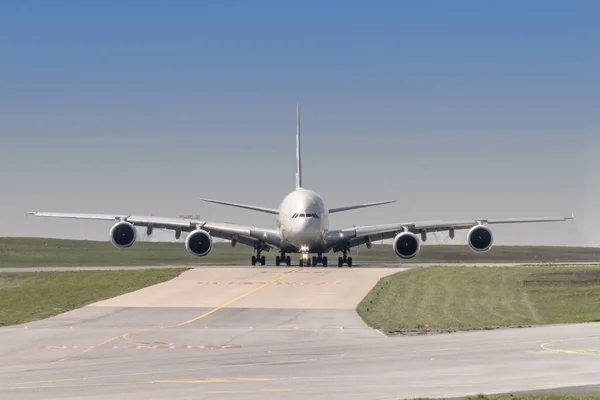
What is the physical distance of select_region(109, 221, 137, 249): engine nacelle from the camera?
243 feet

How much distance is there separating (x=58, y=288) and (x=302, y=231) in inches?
818

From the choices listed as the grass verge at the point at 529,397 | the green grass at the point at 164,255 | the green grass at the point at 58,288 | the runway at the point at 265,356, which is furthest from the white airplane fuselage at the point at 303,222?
the grass verge at the point at 529,397

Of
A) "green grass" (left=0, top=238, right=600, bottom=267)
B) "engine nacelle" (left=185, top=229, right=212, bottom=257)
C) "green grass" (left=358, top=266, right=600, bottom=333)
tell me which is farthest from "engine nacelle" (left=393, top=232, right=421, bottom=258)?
"green grass" (left=0, top=238, right=600, bottom=267)

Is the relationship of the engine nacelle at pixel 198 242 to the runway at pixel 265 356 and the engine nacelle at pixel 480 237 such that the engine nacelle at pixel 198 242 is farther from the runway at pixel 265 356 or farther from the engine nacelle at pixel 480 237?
the runway at pixel 265 356

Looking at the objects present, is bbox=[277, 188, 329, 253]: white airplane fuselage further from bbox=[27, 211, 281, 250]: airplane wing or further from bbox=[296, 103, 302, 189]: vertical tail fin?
bbox=[296, 103, 302, 189]: vertical tail fin

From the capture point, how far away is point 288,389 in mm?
21234

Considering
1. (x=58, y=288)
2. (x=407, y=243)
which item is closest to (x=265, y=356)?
(x=58, y=288)

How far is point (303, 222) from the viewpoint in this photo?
235 ft

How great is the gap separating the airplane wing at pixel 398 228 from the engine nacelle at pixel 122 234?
47.1 ft

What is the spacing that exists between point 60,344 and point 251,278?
29.3 metres

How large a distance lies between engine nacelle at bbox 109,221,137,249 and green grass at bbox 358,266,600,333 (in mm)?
21544

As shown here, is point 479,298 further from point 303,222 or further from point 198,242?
point 198,242

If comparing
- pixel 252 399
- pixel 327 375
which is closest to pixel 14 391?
pixel 252 399

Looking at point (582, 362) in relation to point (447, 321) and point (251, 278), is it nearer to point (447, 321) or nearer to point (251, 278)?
point (447, 321)
